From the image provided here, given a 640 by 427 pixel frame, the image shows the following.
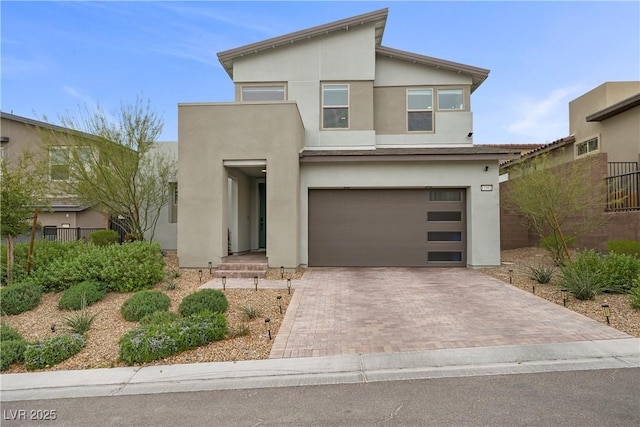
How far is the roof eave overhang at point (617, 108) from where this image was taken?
46.1ft

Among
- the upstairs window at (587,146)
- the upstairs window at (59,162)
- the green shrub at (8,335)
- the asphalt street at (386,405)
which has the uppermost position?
the upstairs window at (587,146)

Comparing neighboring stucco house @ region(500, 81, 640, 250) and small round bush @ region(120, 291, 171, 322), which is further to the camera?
neighboring stucco house @ region(500, 81, 640, 250)

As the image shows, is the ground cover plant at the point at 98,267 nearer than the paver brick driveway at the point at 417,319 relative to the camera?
No

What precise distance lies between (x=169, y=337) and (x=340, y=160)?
8.26 m

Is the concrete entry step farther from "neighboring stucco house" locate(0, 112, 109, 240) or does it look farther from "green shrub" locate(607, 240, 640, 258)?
"green shrub" locate(607, 240, 640, 258)

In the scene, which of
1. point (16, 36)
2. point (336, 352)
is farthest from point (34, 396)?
point (16, 36)

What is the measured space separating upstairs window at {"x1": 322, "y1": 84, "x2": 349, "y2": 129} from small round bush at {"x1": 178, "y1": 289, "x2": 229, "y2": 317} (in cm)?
846

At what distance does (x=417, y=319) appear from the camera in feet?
23.0

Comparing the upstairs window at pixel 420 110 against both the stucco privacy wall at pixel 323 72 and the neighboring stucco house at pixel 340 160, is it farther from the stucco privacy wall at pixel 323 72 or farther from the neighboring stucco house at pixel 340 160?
the stucco privacy wall at pixel 323 72

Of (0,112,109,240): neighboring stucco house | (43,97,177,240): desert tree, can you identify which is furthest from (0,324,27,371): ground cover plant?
(0,112,109,240): neighboring stucco house

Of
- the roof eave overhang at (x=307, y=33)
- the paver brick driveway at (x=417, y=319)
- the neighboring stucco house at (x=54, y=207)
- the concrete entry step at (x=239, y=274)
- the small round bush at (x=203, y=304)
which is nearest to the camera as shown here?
the paver brick driveway at (x=417, y=319)

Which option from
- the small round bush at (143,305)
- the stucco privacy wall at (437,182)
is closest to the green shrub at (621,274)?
the stucco privacy wall at (437,182)

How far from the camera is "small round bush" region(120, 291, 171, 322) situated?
7.09 metres

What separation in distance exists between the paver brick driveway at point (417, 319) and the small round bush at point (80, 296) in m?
4.16
